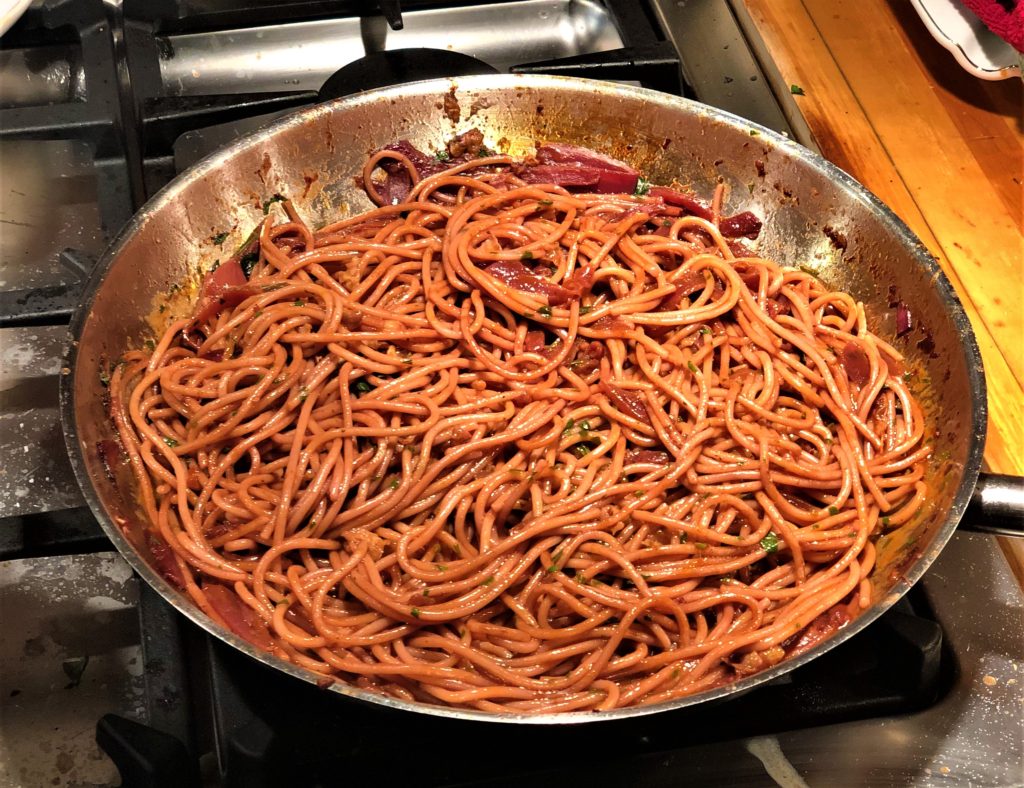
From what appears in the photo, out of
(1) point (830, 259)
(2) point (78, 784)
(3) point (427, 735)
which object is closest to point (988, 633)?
(1) point (830, 259)

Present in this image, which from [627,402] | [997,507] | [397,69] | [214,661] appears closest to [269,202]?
[397,69]

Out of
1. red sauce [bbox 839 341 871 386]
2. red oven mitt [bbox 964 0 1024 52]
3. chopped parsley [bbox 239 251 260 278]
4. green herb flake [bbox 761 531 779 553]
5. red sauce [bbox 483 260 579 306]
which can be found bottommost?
green herb flake [bbox 761 531 779 553]

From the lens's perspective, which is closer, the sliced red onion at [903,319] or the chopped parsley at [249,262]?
the sliced red onion at [903,319]

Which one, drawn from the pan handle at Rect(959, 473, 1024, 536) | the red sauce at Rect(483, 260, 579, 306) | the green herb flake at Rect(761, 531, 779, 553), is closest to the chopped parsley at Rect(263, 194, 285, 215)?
the red sauce at Rect(483, 260, 579, 306)

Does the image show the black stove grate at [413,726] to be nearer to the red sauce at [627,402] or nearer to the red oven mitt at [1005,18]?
the red sauce at [627,402]

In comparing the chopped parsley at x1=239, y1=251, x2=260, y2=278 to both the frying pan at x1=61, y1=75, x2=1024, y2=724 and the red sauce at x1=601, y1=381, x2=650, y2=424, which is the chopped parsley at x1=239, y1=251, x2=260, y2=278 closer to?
the frying pan at x1=61, y1=75, x2=1024, y2=724

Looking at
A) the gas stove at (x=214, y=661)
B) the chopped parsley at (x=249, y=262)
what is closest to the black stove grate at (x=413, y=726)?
the gas stove at (x=214, y=661)

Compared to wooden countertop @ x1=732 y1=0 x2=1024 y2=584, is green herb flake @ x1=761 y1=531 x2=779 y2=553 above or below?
below
